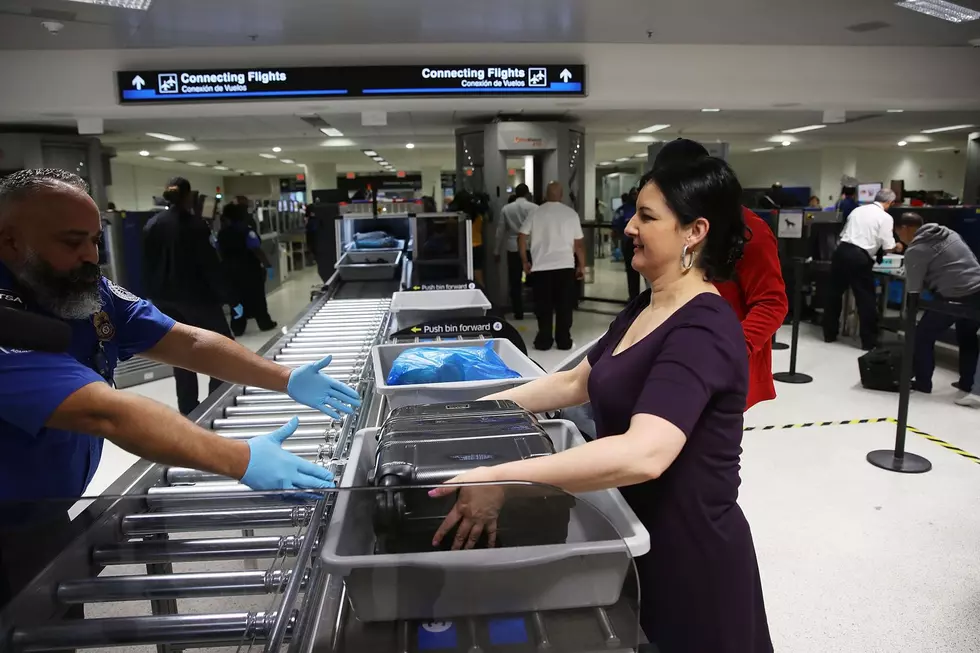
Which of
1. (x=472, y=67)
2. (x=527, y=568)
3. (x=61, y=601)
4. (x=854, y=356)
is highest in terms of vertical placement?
(x=472, y=67)

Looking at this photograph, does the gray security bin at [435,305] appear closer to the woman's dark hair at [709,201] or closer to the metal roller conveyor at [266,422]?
the metal roller conveyor at [266,422]

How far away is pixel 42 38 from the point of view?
6.51 metres

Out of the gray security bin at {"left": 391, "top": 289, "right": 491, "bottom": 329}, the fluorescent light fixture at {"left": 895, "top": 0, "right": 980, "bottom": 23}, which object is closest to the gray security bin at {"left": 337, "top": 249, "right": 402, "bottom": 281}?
the gray security bin at {"left": 391, "top": 289, "right": 491, "bottom": 329}

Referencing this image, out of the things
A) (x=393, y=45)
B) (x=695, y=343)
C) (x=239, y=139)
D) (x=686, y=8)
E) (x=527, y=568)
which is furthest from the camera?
(x=239, y=139)

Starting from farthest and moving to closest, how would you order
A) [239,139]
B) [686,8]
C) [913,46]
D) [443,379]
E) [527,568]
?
[239,139] → [913,46] → [686,8] → [443,379] → [527,568]

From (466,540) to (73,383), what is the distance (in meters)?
0.76

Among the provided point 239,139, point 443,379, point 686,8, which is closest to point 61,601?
point 443,379

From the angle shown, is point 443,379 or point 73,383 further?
point 443,379

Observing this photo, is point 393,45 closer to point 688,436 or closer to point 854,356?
point 854,356

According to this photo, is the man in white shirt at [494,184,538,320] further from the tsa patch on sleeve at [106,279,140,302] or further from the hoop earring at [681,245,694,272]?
the hoop earring at [681,245,694,272]

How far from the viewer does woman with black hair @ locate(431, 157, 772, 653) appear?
113cm

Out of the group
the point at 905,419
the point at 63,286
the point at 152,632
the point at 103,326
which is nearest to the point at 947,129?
the point at 905,419

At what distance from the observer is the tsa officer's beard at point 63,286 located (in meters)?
1.39

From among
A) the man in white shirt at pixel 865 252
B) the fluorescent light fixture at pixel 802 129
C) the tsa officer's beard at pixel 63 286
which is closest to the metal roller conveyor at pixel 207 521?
the tsa officer's beard at pixel 63 286
